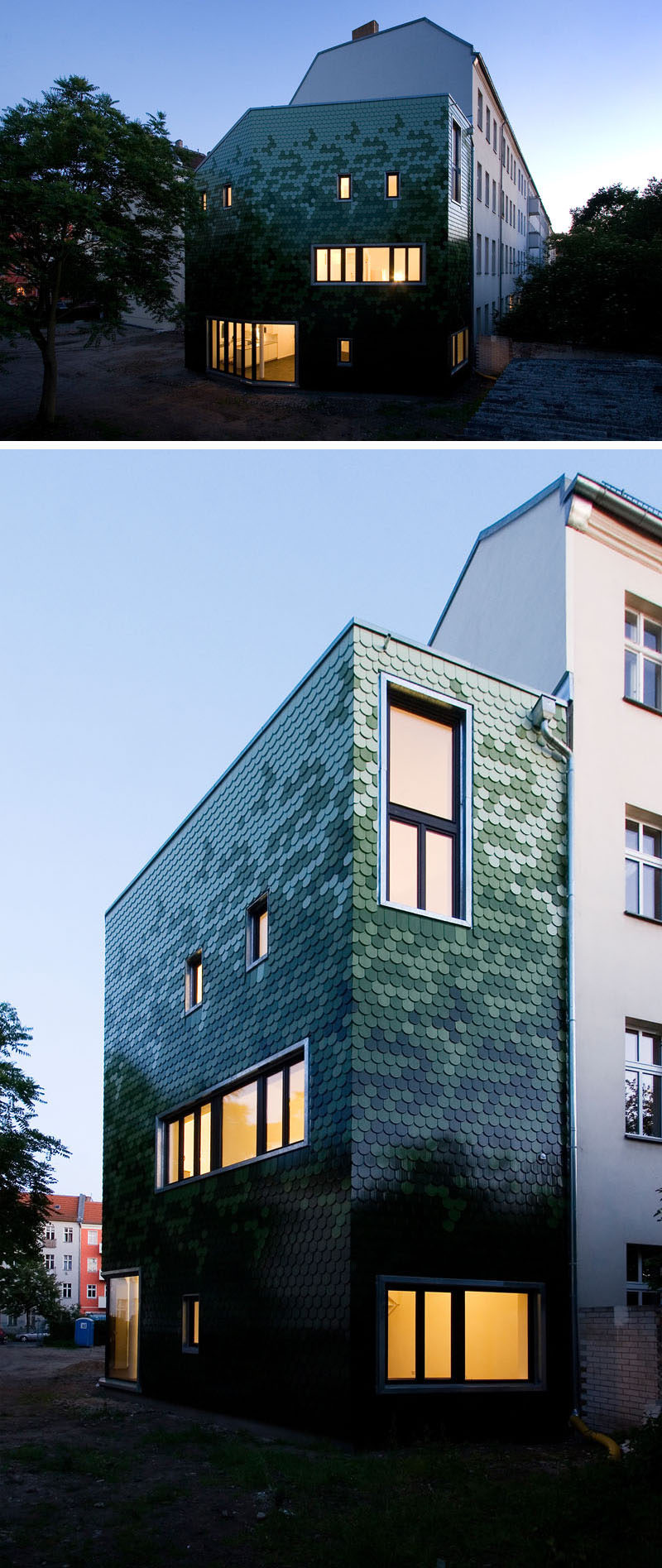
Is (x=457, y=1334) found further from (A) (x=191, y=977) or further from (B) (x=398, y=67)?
(B) (x=398, y=67)

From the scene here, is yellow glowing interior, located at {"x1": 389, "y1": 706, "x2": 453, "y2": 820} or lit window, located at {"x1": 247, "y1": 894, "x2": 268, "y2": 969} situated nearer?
yellow glowing interior, located at {"x1": 389, "y1": 706, "x2": 453, "y2": 820}

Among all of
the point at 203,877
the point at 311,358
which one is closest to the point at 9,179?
the point at 311,358

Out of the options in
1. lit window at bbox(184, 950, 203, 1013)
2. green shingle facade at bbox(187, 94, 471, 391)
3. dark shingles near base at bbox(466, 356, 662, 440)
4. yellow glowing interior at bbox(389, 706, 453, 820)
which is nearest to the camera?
yellow glowing interior at bbox(389, 706, 453, 820)

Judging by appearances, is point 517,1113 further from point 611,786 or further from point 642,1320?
point 611,786

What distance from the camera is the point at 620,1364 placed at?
42.8 feet

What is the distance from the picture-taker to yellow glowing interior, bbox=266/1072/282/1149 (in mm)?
14812

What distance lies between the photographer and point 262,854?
16.5 m

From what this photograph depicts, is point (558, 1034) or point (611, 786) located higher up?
point (611, 786)

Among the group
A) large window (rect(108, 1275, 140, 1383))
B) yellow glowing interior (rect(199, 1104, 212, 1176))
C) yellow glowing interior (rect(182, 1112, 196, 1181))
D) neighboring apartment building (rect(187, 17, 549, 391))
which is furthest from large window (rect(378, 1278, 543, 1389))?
neighboring apartment building (rect(187, 17, 549, 391))

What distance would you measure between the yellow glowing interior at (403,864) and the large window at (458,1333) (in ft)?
13.5

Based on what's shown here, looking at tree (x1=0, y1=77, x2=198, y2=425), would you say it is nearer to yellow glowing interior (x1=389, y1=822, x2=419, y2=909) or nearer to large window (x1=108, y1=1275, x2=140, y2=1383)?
yellow glowing interior (x1=389, y1=822, x2=419, y2=909)

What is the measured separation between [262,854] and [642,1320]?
7387 millimetres

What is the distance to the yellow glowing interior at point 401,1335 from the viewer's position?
12.3 meters

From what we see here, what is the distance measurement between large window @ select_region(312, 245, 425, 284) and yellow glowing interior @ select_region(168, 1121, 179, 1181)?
28.0 meters
